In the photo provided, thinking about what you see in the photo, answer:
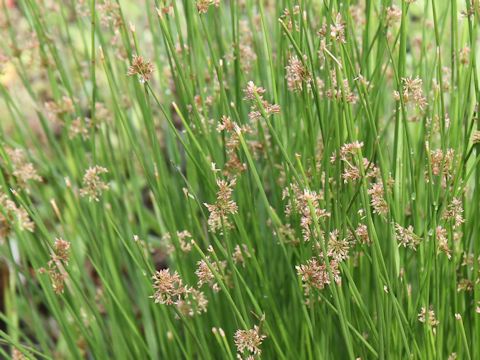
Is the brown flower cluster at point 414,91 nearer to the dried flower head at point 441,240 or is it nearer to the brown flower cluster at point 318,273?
the dried flower head at point 441,240

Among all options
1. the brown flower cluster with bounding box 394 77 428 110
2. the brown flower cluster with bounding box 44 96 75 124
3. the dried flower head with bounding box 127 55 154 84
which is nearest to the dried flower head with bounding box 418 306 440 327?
the brown flower cluster with bounding box 394 77 428 110

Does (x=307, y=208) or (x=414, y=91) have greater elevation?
(x=414, y=91)

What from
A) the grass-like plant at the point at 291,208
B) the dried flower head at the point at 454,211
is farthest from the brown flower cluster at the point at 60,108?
the dried flower head at the point at 454,211

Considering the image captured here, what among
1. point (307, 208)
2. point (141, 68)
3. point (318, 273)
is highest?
point (141, 68)

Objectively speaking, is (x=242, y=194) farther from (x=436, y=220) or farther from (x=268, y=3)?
(x=268, y=3)

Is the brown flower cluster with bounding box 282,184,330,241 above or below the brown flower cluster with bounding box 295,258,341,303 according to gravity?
above

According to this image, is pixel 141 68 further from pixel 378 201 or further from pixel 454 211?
pixel 454 211

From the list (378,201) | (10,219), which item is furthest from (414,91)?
(10,219)

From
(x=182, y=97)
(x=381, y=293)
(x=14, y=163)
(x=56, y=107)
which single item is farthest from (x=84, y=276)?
(x=381, y=293)

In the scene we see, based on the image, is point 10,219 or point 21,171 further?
point 21,171

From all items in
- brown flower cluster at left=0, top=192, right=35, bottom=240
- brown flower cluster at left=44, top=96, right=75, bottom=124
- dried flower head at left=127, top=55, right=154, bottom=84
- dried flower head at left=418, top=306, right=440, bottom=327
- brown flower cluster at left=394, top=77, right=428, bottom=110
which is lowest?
dried flower head at left=418, top=306, right=440, bottom=327

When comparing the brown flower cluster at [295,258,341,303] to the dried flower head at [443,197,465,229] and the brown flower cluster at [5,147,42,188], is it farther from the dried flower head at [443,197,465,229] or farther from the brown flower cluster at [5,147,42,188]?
the brown flower cluster at [5,147,42,188]
